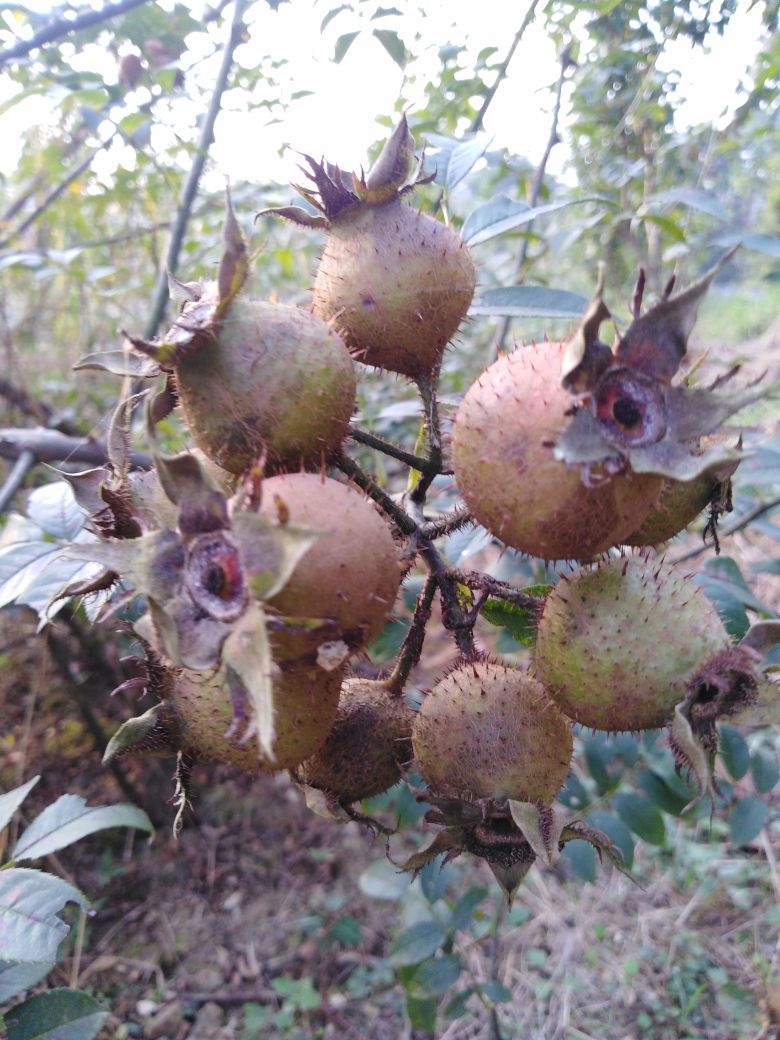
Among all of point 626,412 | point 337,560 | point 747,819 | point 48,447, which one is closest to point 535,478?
point 626,412

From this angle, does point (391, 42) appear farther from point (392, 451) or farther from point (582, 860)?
point (582, 860)

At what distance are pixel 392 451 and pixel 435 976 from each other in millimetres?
1669

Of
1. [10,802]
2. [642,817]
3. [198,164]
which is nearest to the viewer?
[10,802]

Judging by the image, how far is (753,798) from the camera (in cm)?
216

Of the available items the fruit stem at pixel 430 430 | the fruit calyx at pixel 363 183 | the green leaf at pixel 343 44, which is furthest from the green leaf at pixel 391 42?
the fruit stem at pixel 430 430

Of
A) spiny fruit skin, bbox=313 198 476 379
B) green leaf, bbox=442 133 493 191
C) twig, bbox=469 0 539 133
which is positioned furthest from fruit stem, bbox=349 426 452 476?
twig, bbox=469 0 539 133

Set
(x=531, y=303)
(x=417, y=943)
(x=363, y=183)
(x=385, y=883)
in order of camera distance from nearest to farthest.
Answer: (x=363, y=183), (x=531, y=303), (x=417, y=943), (x=385, y=883)

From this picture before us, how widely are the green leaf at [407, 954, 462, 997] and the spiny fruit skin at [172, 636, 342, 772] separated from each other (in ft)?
4.77

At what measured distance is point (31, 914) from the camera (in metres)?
1.20

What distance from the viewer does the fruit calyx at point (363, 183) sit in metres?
1.24

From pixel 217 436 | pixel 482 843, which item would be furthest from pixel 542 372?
pixel 482 843

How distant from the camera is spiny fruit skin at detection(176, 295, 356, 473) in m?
1.00

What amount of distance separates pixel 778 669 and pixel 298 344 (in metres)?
0.85

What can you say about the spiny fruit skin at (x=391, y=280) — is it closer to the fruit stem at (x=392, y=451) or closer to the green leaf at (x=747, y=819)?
the fruit stem at (x=392, y=451)
